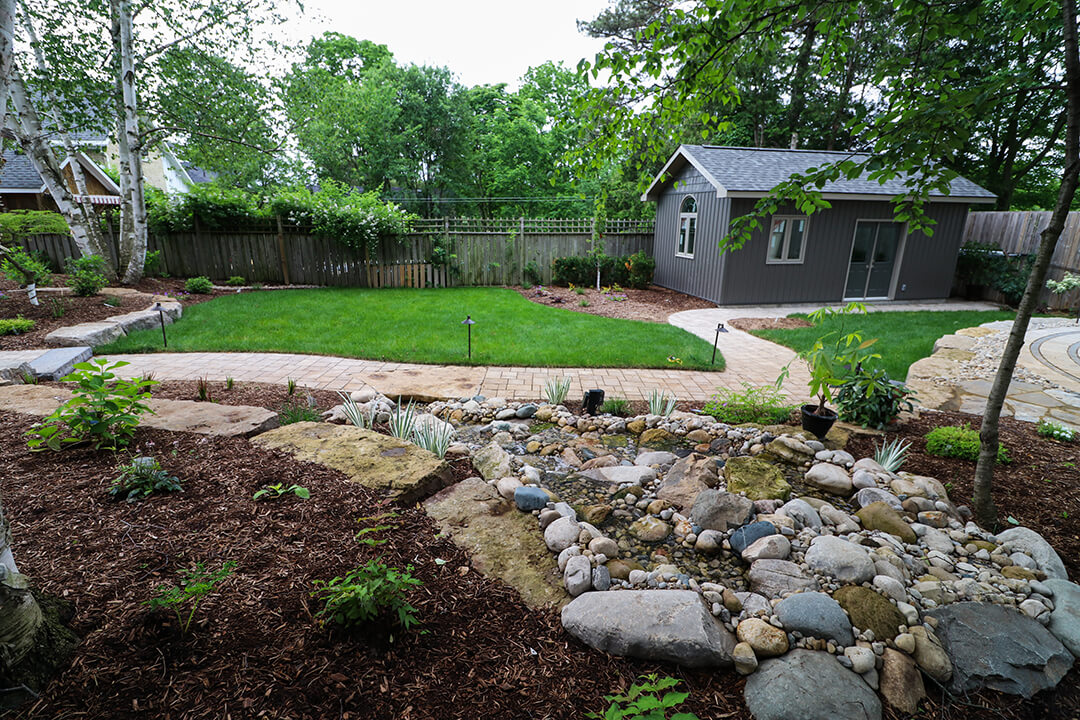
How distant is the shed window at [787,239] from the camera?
10484 mm

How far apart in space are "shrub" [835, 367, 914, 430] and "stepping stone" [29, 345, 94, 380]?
6.29m

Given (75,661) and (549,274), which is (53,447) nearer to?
(75,661)

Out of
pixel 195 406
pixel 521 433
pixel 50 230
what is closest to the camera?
pixel 195 406

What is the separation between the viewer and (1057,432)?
3498 millimetres

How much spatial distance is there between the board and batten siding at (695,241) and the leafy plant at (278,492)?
8738 mm

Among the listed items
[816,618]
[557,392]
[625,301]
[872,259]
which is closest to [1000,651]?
[816,618]

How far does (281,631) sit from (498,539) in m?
0.90

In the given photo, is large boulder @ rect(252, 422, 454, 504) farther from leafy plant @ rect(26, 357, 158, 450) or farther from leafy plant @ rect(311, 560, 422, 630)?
leafy plant @ rect(311, 560, 422, 630)

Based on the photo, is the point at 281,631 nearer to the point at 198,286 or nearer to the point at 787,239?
the point at 198,286

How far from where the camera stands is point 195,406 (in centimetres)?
331

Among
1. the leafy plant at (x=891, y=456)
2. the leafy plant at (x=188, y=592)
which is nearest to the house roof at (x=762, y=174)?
the leafy plant at (x=891, y=456)

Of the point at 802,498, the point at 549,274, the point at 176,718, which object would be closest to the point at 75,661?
the point at 176,718

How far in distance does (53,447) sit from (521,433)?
104 inches

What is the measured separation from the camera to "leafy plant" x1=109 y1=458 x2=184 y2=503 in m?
2.11
